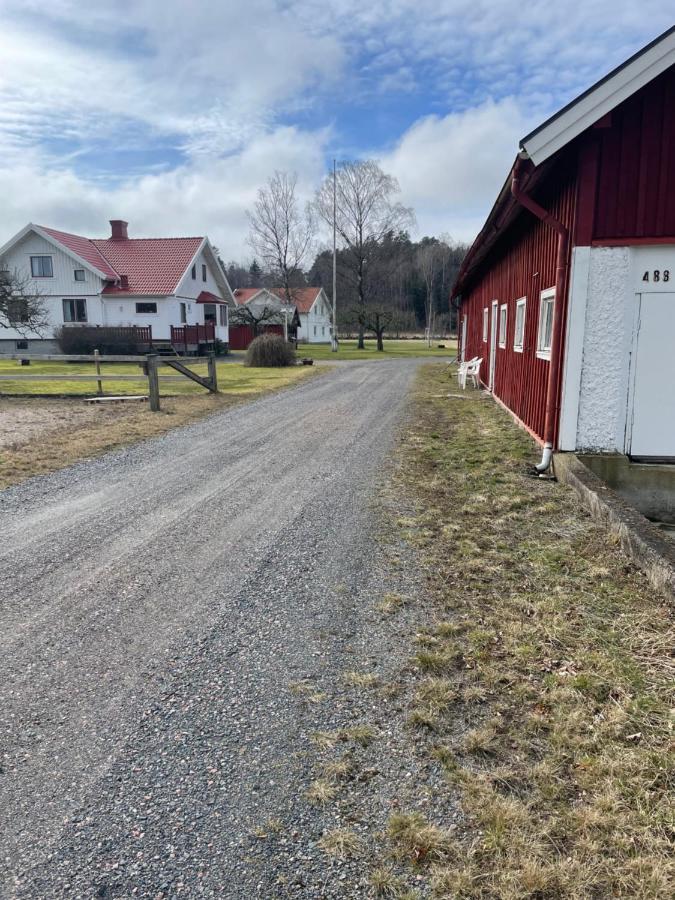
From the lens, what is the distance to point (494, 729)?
2.48m

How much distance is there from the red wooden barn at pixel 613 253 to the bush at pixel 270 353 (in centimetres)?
1795

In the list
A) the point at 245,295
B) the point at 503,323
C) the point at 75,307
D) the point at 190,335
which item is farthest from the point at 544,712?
the point at 245,295

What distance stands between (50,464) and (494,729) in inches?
254

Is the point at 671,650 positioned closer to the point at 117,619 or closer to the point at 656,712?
the point at 656,712

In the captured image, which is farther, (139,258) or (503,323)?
(139,258)

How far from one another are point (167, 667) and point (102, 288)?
34.4 m

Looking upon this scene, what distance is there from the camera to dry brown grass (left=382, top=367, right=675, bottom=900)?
6.12 ft

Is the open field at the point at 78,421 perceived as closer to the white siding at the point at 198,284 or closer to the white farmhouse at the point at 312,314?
the white siding at the point at 198,284

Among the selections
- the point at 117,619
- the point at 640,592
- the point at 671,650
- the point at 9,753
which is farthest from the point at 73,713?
the point at 640,592

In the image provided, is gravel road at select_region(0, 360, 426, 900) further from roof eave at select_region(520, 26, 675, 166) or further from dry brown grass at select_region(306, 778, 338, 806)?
roof eave at select_region(520, 26, 675, 166)

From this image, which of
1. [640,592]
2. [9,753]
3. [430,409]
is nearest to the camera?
[9,753]

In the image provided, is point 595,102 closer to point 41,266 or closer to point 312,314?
point 41,266

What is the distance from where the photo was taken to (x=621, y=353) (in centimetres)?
633

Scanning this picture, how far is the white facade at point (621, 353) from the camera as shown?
20.3 feet
